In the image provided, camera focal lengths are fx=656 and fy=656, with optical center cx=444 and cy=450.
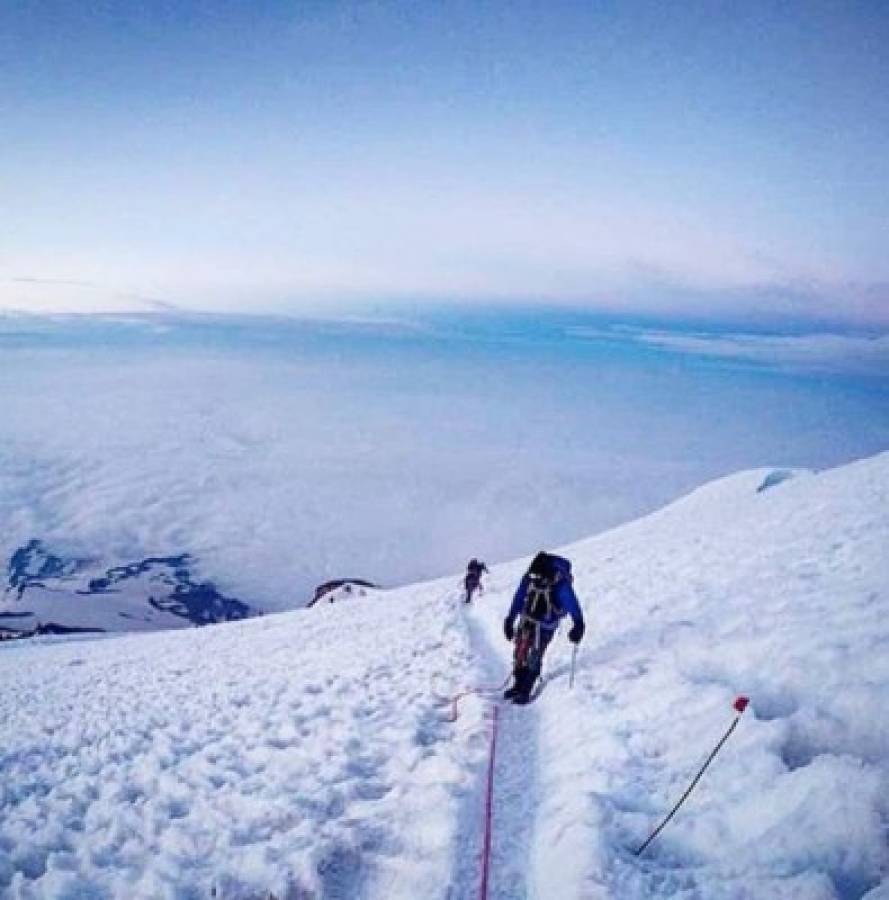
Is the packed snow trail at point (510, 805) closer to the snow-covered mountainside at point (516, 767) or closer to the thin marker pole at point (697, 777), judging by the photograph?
the snow-covered mountainside at point (516, 767)

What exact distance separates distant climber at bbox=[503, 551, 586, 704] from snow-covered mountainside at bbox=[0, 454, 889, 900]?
1.05 metres

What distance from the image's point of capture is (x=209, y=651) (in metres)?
20.8

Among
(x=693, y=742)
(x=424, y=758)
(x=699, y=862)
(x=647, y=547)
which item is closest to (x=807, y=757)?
(x=693, y=742)

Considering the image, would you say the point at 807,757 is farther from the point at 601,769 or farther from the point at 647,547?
the point at 647,547

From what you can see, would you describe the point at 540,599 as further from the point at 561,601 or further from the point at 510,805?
the point at 510,805

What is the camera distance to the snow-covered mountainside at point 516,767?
20.3 feet

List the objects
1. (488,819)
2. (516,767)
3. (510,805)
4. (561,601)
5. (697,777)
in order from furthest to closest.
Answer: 1. (561,601)
2. (516,767)
3. (510,805)
4. (488,819)
5. (697,777)

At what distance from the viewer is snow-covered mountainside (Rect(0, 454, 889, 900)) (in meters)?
6.18

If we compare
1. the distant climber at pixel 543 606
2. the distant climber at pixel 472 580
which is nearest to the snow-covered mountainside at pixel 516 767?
the distant climber at pixel 543 606

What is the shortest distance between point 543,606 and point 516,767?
255 cm

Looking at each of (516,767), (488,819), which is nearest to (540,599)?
(516,767)

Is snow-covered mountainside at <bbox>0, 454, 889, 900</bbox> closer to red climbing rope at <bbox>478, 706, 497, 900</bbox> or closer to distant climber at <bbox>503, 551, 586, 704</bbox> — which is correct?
red climbing rope at <bbox>478, 706, 497, 900</bbox>

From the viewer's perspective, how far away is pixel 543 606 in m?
10.6

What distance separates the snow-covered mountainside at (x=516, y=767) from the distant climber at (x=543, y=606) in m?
1.05
